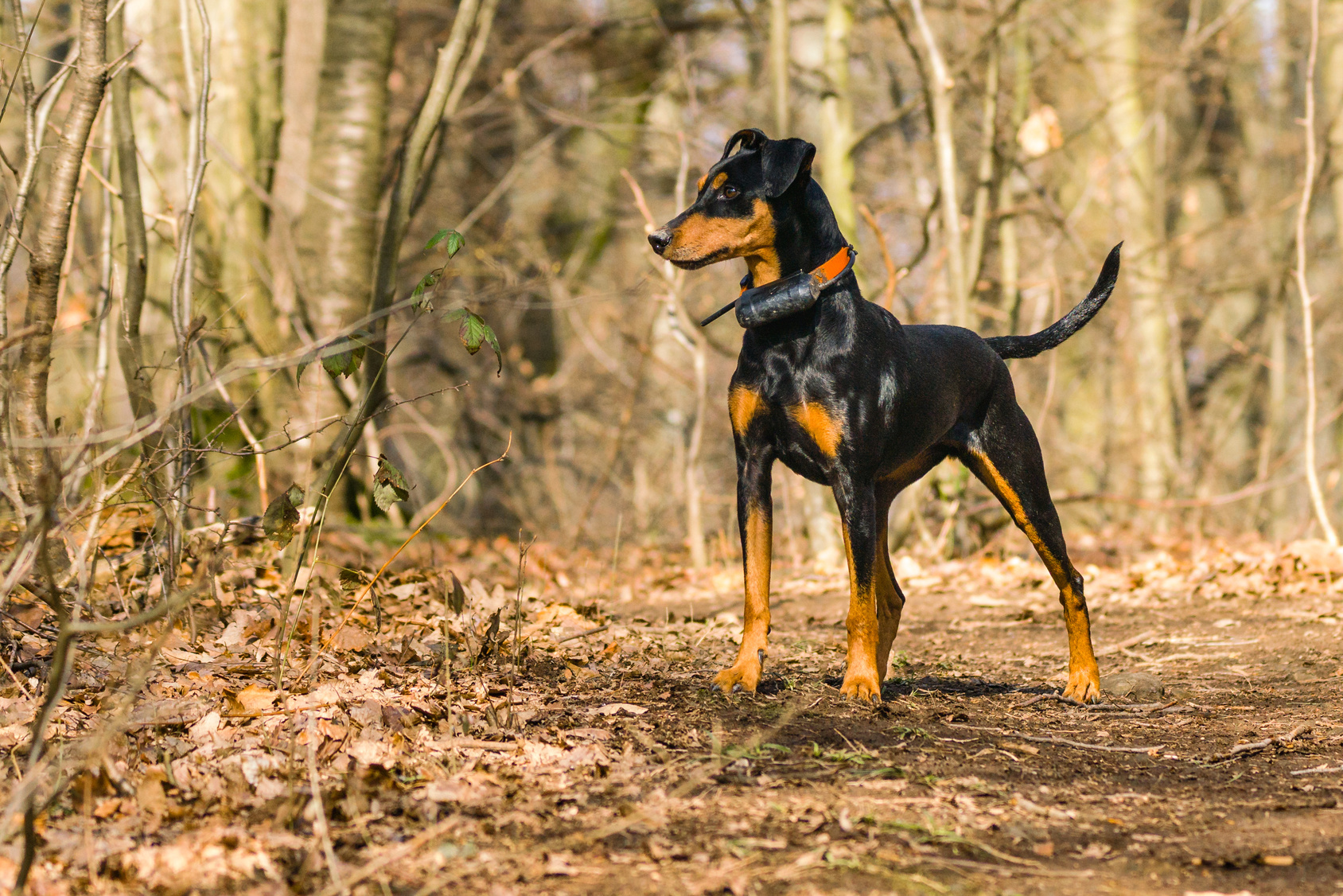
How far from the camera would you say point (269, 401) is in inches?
323

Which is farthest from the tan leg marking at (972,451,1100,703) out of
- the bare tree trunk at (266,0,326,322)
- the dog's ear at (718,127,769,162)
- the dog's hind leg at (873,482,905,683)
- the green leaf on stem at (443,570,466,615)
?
the bare tree trunk at (266,0,326,322)

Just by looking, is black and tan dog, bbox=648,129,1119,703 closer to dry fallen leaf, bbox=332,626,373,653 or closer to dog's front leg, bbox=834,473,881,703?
dog's front leg, bbox=834,473,881,703

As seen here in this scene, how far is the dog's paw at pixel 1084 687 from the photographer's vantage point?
171 inches

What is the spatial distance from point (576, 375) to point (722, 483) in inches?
108

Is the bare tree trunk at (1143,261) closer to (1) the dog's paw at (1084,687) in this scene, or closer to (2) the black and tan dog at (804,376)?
(1) the dog's paw at (1084,687)

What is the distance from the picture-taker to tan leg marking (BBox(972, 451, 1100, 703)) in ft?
14.4

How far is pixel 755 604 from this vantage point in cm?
393

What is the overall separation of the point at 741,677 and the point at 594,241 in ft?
40.7

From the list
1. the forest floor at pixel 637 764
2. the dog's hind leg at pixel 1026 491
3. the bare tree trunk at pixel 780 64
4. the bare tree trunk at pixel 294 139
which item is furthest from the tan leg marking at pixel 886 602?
the bare tree trunk at pixel 294 139

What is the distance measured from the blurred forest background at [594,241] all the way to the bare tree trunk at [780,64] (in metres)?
0.05

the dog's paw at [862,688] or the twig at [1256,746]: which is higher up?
the dog's paw at [862,688]

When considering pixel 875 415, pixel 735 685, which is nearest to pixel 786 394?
pixel 875 415

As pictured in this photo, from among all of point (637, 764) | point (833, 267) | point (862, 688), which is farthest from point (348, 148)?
point (637, 764)

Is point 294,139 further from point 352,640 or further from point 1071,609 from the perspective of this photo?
point 1071,609
